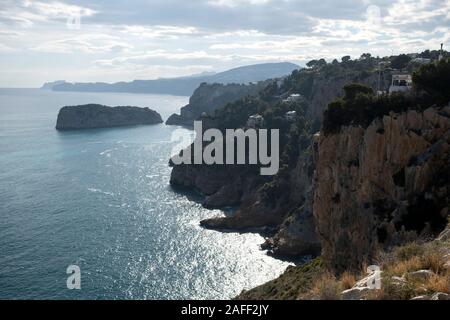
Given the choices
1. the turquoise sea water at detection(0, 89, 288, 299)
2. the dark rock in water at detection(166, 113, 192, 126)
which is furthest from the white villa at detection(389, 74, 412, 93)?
the dark rock in water at detection(166, 113, 192, 126)

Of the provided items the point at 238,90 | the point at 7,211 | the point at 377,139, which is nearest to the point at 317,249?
the point at 377,139

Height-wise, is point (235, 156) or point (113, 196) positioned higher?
point (235, 156)

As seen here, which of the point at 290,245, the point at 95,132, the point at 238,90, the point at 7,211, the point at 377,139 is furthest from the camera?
the point at 238,90

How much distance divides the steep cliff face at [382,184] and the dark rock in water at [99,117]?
151973 millimetres

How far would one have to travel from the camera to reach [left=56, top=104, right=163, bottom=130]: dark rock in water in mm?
173625

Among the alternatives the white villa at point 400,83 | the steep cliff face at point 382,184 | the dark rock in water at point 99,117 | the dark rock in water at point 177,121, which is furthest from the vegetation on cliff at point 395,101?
the dark rock in water at point 177,121

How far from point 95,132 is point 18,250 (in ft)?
377

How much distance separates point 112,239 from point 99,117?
416ft

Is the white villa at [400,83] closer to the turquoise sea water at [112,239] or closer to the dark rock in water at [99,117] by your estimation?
the turquoise sea water at [112,239]

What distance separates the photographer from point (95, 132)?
16662 centimetres

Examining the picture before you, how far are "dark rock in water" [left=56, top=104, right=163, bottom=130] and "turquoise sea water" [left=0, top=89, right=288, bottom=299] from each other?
66.7 m

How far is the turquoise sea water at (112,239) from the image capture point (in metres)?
48.1

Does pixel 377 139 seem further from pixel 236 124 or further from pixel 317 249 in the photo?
pixel 236 124
